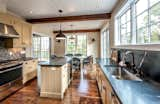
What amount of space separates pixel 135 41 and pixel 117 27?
1649mm

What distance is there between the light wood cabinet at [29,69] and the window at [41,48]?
337 cm

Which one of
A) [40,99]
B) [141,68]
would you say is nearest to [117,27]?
[141,68]

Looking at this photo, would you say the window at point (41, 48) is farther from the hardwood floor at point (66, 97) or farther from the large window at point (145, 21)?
the large window at point (145, 21)

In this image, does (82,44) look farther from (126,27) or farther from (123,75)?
(123,75)

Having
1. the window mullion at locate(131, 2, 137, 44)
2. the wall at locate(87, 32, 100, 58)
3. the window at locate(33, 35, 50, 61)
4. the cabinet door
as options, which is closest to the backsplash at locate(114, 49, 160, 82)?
the window mullion at locate(131, 2, 137, 44)

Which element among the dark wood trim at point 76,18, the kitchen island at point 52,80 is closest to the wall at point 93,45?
the dark wood trim at point 76,18

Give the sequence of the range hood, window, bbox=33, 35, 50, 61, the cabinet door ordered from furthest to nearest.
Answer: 1. window, bbox=33, 35, 50, 61
2. the cabinet door
3. the range hood

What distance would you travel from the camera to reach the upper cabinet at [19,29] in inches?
147

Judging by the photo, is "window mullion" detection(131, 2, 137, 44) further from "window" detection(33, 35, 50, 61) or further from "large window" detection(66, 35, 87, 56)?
"large window" detection(66, 35, 87, 56)

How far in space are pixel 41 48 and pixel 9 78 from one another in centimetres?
558

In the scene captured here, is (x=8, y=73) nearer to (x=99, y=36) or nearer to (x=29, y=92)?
(x=29, y=92)

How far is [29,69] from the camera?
461 centimetres

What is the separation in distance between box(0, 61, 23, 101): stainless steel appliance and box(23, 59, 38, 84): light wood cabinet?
0.33 metres

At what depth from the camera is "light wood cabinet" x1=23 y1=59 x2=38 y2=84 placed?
4.29 m
